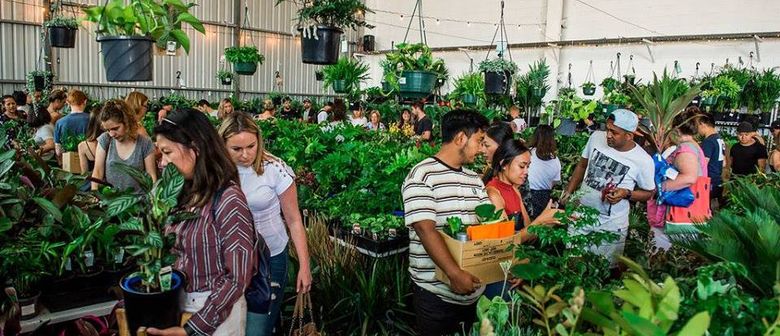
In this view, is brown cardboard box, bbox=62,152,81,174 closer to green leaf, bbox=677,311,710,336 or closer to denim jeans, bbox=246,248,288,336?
denim jeans, bbox=246,248,288,336

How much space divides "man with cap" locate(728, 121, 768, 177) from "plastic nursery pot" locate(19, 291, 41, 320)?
614 cm

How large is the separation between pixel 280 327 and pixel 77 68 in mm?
13602

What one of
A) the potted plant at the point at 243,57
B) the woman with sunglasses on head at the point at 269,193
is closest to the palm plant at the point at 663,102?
the woman with sunglasses on head at the point at 269,193

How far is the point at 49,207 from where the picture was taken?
2.08 m

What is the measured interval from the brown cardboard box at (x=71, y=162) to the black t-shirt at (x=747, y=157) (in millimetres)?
6209

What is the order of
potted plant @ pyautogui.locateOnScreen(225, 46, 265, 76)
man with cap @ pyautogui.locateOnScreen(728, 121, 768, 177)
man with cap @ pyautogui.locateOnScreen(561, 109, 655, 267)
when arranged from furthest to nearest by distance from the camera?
1. potted plant @ pyautogui.locateOnScreen(225, 46, 265, 76)
2. man with cap @ pyautogui.locateOnScreen(728, 121, 768, 177)
3. man with cap @ pyautogui.locateOnScreen(561, 109, 655, 267)

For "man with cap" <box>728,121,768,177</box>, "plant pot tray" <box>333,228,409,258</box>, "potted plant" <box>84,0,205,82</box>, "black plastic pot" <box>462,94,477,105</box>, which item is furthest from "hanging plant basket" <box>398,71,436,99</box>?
"black plastic pot" <box>462,94,477,105</box>

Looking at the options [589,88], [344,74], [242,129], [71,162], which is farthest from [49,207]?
[589,88]

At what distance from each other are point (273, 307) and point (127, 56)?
1.30 meters

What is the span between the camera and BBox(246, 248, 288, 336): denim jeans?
2084mm

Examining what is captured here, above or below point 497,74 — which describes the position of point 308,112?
below

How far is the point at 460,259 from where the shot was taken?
6.88 ft

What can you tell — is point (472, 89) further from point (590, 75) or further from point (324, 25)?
point (590, 75)

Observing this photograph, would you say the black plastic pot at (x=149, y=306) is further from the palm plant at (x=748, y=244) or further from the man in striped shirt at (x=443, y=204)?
the palm plant at (x=748, y=244)
